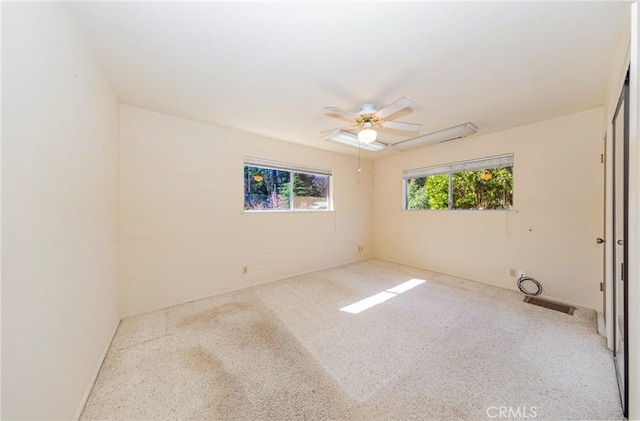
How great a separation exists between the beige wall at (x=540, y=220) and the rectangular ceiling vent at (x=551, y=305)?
164 millimetres

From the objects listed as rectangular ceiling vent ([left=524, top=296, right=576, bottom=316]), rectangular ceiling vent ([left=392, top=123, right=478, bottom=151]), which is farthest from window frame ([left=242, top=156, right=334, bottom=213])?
rectangular ceiling vent ([left=524, top=296, right=576, bottom=316])

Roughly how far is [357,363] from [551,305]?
2629 millimetres

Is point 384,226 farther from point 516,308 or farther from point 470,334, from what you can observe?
point 470,334

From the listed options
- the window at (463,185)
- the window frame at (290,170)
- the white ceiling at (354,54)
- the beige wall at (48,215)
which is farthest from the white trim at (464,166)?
the beige wall at (48,215)

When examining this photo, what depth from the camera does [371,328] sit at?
2.23 m

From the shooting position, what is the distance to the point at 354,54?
1.67 metres

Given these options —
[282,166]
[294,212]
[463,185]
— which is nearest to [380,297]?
[294,212]

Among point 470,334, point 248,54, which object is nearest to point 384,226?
point 470,334

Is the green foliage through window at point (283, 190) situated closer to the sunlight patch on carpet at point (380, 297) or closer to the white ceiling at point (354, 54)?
the white ceiling at point (354, 54)

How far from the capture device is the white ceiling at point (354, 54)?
52.0 inches

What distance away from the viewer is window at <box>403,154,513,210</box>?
331cm

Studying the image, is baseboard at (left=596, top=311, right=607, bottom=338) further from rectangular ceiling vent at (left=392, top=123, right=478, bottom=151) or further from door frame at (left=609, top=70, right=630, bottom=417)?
rectangular ceiling vent at (left=392, top=123, right=478, bottom=151)

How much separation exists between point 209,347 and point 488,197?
13.3 ft

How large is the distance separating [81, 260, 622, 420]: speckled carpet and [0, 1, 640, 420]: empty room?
0.7 inches
